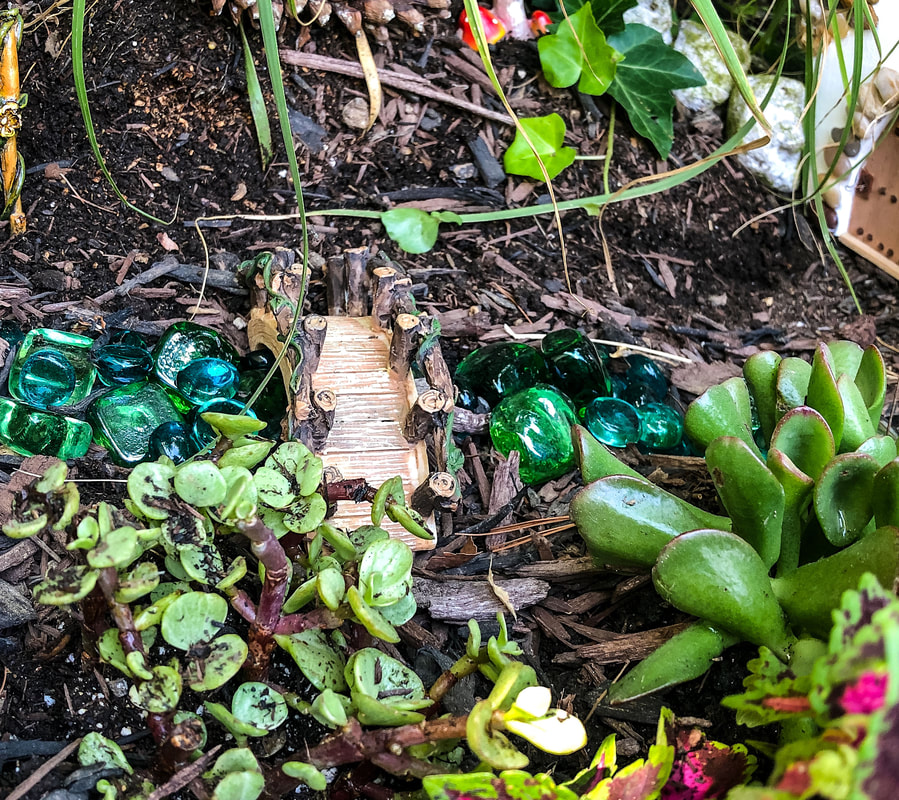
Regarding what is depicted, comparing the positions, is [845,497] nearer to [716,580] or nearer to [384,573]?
[716,580]

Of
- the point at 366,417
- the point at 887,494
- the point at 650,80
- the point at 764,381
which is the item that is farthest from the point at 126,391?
the point at 650,80

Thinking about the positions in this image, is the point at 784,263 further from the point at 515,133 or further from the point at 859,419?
the point at 859,419

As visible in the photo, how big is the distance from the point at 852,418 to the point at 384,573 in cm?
72

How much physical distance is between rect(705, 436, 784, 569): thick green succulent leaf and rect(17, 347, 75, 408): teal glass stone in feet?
3.26

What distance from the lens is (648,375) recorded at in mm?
1535

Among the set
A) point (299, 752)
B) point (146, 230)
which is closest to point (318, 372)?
point (146, 230)

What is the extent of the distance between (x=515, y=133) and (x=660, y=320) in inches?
22.2

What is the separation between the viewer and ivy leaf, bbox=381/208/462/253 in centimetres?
174

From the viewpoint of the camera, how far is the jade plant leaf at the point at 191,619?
29.4 inches

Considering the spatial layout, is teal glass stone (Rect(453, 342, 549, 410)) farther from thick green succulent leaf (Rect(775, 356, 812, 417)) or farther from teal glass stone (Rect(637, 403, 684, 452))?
thick green succulent leaf (Rect(775, 356, 812, 417))

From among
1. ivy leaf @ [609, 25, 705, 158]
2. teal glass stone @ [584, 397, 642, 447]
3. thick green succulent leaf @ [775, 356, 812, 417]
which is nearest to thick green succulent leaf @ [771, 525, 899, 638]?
thick green succulent leaf @ [775, 356, 812, 417]

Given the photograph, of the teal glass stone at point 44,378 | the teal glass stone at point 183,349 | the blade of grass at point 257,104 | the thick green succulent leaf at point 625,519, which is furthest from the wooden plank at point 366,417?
the blade of grass at point 257,104

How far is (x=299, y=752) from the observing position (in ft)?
2.91

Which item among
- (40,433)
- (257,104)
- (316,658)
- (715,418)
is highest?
(257,104)
